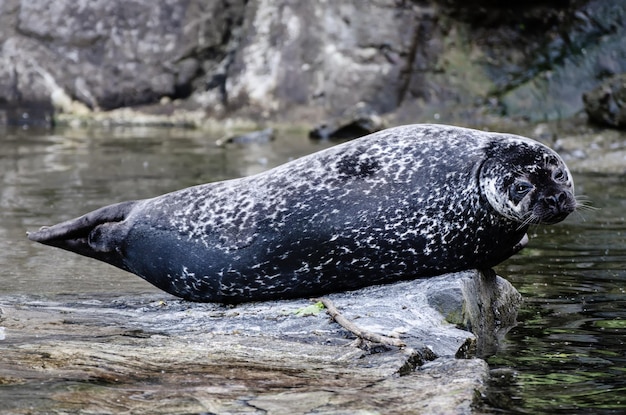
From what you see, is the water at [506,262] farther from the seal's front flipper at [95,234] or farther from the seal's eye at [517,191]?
the seal's eye at [517,191]

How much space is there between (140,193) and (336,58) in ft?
24.5

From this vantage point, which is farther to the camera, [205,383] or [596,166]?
[596,166]

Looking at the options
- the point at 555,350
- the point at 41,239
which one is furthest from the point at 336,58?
the point at 555,350

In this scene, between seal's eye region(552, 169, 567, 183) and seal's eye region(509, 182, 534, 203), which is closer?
seal's eye region(509, 182, 534, 203)

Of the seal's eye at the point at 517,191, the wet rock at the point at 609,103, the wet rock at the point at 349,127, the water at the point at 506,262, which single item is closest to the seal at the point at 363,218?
the seal's eye at the point at 517,191

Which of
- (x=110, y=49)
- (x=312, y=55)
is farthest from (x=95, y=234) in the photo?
(x=110, y=49)

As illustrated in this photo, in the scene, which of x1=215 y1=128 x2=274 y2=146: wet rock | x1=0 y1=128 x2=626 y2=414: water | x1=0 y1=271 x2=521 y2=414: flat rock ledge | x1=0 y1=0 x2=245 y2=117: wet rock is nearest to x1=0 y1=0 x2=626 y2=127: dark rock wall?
x1=0 y1=0 x2=245 y2=117: wet rock

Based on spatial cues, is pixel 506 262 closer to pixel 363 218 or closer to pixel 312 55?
pixel 363 218

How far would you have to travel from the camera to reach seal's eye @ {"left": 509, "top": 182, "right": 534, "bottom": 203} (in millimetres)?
5797

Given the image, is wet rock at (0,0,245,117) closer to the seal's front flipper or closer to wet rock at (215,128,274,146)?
wet rock at (215,128,274,146)

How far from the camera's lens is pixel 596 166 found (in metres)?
12.7

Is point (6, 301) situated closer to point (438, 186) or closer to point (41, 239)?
point (41, 239)

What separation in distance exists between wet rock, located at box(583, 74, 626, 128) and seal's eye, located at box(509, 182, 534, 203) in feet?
27.6

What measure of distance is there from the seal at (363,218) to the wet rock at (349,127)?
9818mm
